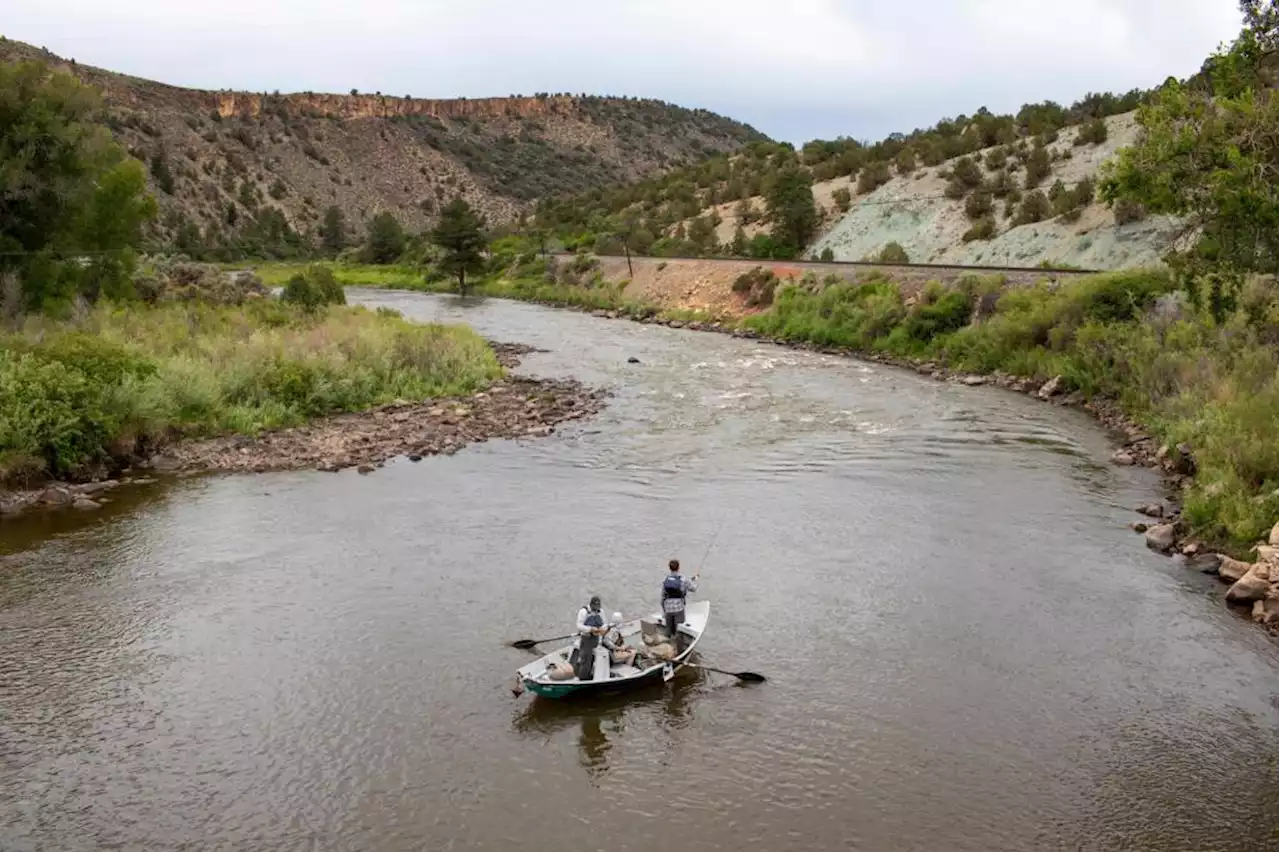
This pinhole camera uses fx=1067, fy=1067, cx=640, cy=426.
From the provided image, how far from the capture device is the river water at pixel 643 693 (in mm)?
11430

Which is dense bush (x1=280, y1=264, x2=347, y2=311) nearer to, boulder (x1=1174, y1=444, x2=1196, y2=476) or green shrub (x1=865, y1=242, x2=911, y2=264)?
green shrub (x1=865, y1=242, x2=911, y2=264)

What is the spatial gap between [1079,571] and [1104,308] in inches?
726

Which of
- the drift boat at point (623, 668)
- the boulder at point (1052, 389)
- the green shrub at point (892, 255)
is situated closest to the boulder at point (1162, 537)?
the drift boat at point (623, 668)

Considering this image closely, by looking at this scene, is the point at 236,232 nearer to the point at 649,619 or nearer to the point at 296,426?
the point at 296,426

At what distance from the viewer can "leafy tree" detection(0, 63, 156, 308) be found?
33062 millimetres

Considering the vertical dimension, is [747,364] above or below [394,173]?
below

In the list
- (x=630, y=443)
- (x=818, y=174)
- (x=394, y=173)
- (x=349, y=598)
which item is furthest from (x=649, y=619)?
(x=394, y=173)

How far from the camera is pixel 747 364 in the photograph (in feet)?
133

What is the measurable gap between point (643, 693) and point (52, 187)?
2912cm

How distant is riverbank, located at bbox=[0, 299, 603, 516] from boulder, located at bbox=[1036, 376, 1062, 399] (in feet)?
45.4

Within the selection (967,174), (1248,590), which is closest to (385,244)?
(967,174)

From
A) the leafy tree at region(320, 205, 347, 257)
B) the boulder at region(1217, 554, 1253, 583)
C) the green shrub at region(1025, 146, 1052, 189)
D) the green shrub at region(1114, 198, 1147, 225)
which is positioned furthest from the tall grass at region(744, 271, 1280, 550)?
the leafy tree at region(320, 205, 347, 257)

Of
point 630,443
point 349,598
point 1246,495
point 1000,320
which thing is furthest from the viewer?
point 1000,320

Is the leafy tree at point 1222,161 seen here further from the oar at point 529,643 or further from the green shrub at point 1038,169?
the green shrub at point 1038,169
